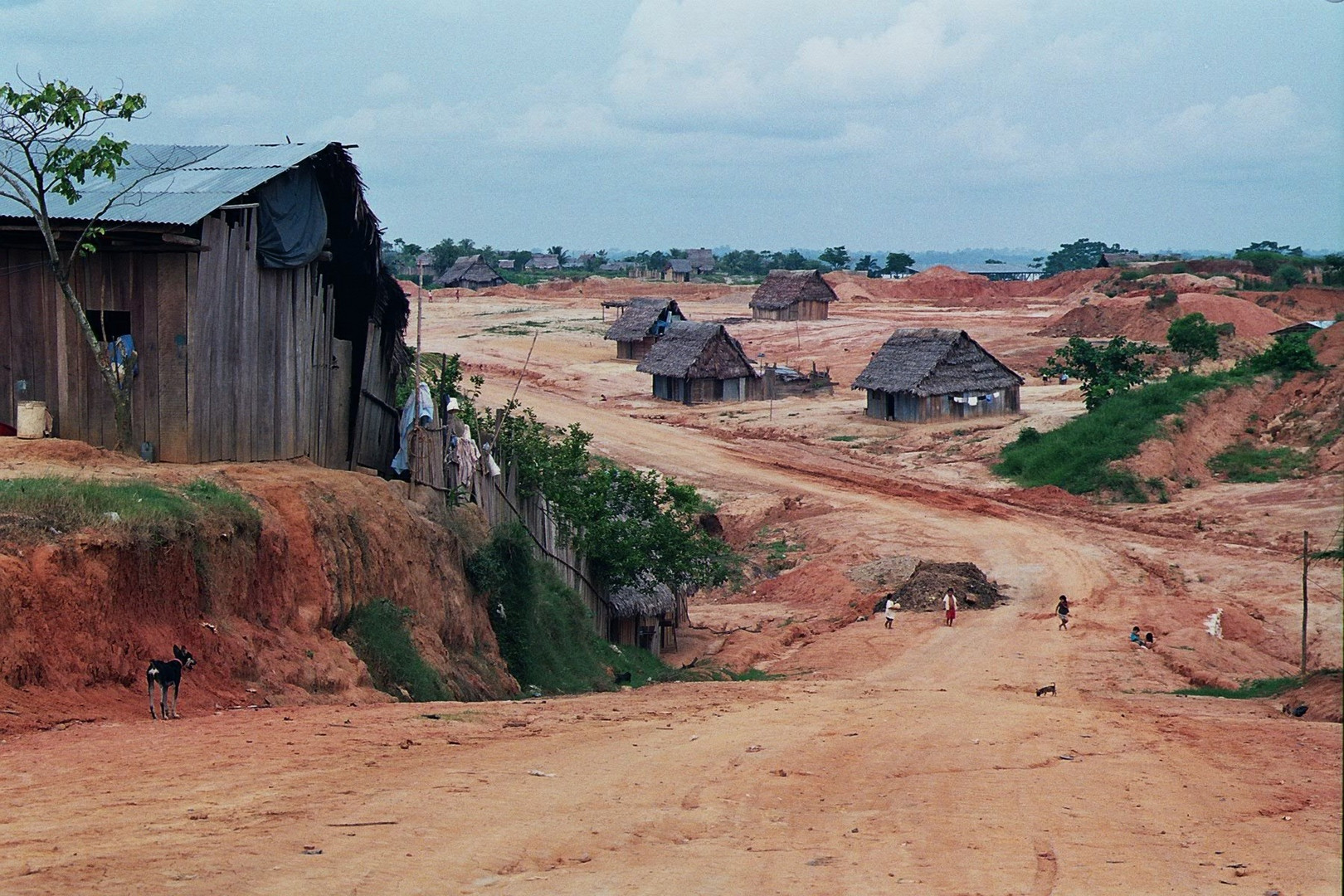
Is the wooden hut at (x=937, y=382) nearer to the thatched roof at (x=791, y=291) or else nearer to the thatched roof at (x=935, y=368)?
the thatched roof at (x=935, y=368)

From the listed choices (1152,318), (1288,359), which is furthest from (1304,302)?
(1288,359)

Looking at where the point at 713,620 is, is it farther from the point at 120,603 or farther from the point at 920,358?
the point at 920,358

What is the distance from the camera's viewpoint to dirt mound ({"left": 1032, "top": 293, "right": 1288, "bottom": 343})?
217ft

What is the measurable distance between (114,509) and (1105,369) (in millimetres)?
39589

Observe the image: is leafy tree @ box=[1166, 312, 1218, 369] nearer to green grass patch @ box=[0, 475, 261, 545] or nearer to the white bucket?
the white bucket

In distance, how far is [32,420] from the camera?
14016 mm

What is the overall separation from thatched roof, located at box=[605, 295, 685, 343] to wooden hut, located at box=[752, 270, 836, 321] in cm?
1844

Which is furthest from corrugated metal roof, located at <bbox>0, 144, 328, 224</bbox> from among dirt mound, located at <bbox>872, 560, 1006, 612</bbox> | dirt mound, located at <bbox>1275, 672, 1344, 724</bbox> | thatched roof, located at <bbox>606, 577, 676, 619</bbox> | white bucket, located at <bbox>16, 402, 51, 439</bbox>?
dirt mound, located at <bbox>872, 560, 1006, 612</bbox>

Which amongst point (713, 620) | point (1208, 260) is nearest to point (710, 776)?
point (713, 620)

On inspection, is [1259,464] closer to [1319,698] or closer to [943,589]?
[943,589]

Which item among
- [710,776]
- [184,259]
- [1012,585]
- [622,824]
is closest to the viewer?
[622,824]

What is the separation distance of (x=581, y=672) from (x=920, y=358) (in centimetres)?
3085

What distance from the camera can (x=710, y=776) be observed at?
10383 mm

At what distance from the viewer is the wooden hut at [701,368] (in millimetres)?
52969
